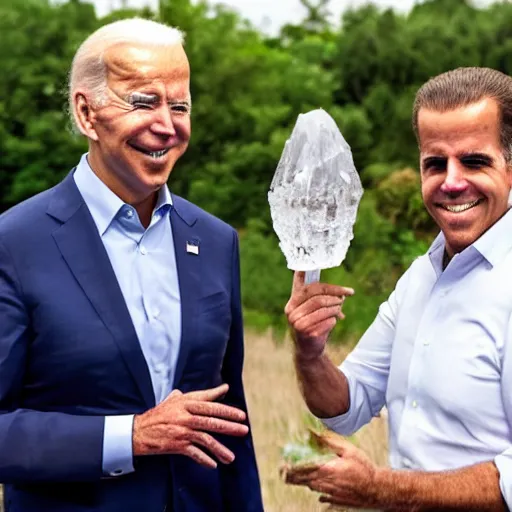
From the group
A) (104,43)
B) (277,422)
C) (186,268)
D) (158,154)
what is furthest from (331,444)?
(277,422)

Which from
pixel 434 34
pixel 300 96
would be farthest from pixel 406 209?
pixel 434 34

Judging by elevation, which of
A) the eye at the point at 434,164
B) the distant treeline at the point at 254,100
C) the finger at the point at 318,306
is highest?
the distant treeline at the point at 254,100

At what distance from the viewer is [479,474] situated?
2752mm

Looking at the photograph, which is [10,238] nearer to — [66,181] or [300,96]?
[66,181]

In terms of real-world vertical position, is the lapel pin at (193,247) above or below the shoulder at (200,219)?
below

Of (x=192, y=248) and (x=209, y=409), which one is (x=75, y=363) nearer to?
(x=209, y=409)

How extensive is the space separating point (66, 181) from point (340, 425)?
1172mm

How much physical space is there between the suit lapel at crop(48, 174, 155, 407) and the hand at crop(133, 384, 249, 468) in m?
0.15

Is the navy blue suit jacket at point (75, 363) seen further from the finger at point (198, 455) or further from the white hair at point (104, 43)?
the white hair at point (104, 43)

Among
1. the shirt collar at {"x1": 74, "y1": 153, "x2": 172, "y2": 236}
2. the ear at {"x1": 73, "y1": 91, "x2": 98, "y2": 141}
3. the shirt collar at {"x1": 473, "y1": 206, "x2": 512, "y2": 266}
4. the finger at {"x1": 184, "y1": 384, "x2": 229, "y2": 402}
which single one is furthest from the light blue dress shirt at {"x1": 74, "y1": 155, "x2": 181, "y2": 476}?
the shirt collar at {"x1": 473, "y1": 206, "x2": 512, "y2": 266}

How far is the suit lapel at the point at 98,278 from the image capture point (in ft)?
9.89

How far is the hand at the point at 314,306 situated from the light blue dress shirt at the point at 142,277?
0.40 m

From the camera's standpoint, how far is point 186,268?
3.28m

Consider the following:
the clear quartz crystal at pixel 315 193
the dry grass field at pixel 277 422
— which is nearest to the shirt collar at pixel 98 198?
the clear quartz crystal at pixel 315 193
